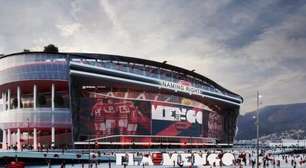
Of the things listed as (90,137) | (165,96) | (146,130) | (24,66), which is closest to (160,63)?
(165,96)

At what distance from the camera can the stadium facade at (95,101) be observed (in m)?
92.2

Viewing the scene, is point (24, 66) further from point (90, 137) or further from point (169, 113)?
point (169, 113)

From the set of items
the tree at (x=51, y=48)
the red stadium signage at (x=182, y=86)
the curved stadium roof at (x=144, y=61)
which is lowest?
the red stadium signage at (x=182, y=86)

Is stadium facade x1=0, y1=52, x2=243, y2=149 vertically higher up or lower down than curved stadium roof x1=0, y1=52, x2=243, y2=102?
lower down

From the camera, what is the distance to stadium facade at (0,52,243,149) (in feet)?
302

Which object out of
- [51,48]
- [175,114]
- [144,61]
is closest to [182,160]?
[51,48]

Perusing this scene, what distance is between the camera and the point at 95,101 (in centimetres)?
10169

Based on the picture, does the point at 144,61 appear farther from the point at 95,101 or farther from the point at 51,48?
the point at 51,48

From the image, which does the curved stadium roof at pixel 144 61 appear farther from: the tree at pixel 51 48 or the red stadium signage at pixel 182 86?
the tree at pixel 51 48

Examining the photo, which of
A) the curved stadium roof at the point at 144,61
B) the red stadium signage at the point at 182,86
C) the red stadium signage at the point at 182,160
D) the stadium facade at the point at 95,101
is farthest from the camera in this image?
the red stadium signage at the point at 182,86

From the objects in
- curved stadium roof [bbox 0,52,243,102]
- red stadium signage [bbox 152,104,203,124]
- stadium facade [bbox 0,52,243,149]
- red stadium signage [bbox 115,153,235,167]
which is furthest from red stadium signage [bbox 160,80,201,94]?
red stadium signage [bbox 115,153,235,167]

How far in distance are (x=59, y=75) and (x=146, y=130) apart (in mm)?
27194

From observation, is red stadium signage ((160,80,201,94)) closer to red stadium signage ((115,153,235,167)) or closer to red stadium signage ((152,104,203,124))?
red stadium signage ((152,104,203,124))

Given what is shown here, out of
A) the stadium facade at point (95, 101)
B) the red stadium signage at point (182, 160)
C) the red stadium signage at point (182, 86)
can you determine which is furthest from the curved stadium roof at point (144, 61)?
the red stadium signage at point (182, 160)
